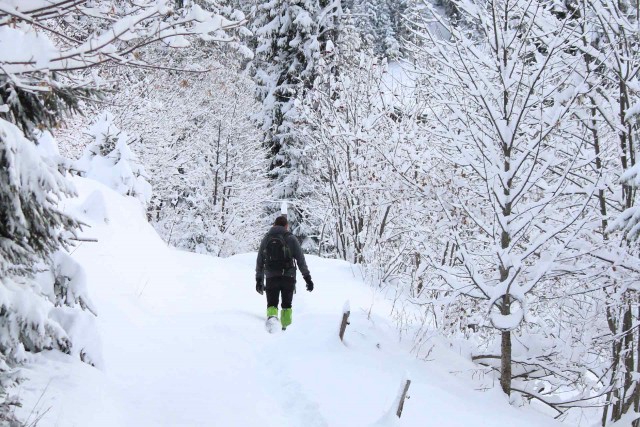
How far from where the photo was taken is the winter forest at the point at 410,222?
279 cm

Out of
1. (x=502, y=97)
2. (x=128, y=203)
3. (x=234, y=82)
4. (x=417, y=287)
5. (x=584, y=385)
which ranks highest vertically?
(x=234, y=82)

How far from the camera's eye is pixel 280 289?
8.38m

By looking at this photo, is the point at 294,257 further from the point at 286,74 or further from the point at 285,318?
the point at 286,74

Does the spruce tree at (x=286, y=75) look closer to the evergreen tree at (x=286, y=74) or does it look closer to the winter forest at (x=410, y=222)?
the evergreen tree at (x=286, y=74)

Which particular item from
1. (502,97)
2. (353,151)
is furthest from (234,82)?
(502,97)

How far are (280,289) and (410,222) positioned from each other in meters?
2.42

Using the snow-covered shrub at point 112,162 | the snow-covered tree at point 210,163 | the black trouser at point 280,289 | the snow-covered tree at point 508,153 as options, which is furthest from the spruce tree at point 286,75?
the snow-covered tree at point 508,153

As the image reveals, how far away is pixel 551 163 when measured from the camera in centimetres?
576

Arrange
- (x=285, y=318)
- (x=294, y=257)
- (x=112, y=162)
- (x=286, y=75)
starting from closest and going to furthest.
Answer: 1. (x=285, y=318)
2. (x=294, y=257)
3. (x=112, y=162)
4. (x=286, y=75)

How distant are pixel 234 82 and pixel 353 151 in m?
14.7

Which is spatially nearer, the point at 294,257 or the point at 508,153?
the point at 508,153

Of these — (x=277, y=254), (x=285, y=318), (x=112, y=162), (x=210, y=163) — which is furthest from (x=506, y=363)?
(x=210, y=163)

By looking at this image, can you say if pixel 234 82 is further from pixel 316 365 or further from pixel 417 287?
pixel 316 365

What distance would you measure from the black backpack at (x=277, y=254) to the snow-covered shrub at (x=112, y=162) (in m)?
6.14
